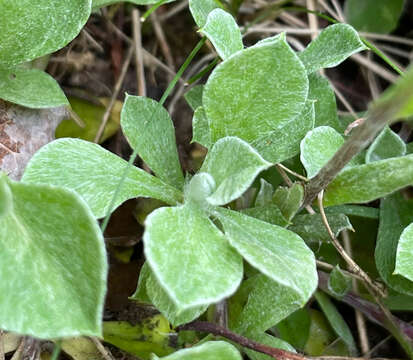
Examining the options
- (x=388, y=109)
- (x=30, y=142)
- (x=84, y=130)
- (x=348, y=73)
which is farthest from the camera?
(x=348, y=73)

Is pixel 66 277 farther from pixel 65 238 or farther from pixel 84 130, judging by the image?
pixel 84 130

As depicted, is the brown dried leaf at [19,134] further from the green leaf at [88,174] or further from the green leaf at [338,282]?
the green leaf at [338,282]

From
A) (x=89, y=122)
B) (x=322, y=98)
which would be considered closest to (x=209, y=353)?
(x=322, y=98)

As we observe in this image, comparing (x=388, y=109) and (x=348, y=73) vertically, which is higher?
(x=388, y=109)

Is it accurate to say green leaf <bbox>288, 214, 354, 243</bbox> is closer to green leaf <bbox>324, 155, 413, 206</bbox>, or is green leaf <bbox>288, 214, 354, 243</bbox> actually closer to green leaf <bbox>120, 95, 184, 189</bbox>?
green leaf <bbox>324, 155, 413, 206</bbox>

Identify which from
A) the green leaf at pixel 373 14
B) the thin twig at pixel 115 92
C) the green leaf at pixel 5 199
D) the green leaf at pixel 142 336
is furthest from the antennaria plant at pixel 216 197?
the green leaf at pixel 373 14

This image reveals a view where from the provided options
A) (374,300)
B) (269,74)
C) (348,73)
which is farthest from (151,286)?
(348,73)

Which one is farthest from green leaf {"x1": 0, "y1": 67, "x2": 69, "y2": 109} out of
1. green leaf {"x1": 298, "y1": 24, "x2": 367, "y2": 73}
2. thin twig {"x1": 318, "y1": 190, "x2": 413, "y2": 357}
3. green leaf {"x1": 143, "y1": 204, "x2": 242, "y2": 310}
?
thin twig {"x1": 318, "y1": 190, "x2": 413, "y2": 357}
